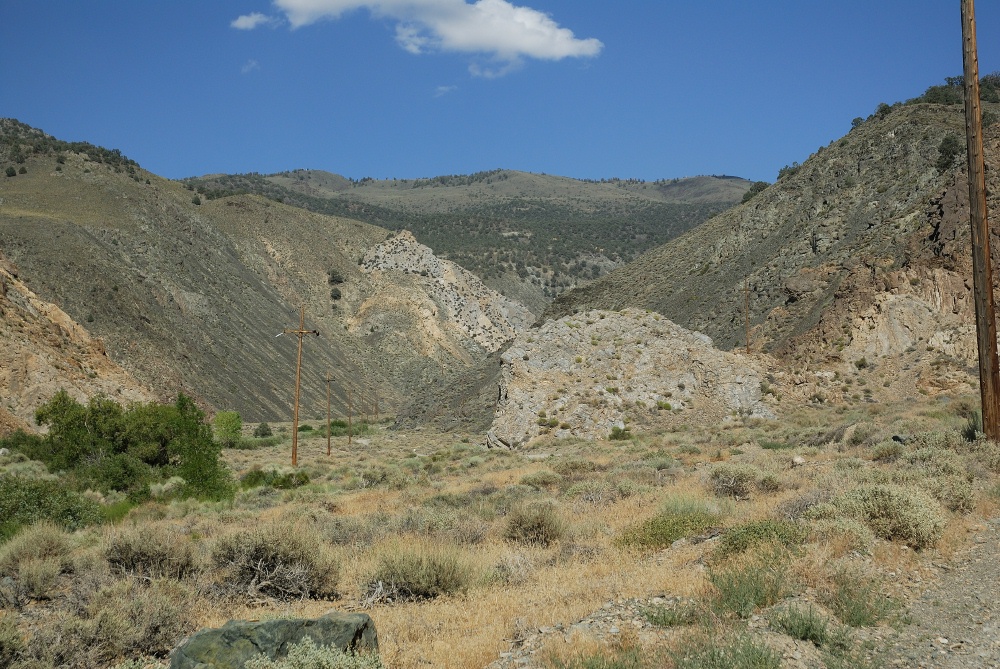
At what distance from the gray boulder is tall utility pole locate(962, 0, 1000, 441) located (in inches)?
482

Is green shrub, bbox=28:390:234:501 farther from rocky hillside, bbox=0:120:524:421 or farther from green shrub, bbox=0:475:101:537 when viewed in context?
rocky hillside, bbox=0:120:524:421

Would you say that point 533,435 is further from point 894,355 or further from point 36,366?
point 36,366

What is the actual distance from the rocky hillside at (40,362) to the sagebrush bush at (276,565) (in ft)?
95.4

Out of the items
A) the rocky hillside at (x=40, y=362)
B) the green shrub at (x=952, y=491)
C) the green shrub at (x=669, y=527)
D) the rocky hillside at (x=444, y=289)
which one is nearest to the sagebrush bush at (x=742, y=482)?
the green shrub at (x=669, y=527)

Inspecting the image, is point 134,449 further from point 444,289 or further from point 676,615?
point 444,289

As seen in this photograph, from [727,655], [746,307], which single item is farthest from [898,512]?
[746,307]

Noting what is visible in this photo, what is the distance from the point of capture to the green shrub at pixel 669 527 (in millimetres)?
9625

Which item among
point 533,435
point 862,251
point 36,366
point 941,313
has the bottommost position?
point 533,435

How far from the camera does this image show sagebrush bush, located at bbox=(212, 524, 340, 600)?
866 centimetres

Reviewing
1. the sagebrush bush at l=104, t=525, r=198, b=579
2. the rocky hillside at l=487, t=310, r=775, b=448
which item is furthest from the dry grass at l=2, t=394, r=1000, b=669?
the rocky hillside at l=487, t=310, r=775, b=448

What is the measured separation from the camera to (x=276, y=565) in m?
8.93

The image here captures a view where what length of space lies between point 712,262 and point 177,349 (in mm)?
46746

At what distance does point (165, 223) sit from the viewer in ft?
260

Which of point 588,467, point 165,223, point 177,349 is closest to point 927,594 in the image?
point 588,467
